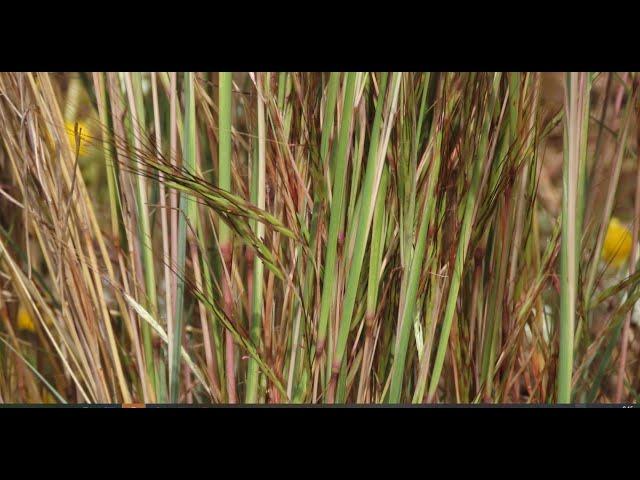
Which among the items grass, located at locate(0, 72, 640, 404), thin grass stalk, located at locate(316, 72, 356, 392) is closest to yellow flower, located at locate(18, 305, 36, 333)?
grass, located at locate(0, 72, 640, 404)

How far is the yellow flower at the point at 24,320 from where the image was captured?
134cm

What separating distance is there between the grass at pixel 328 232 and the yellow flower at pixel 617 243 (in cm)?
2

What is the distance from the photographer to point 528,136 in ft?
3.99

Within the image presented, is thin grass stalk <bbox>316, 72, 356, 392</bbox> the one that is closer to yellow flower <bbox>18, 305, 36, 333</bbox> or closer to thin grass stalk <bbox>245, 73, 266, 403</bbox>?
thin grass stalk <bbox>245, 73, 266, 403</bbox>

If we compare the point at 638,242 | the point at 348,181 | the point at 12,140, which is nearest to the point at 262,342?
the point at 348,181

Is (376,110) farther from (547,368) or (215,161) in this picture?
(547,368)

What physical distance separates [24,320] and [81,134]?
1.10 feet

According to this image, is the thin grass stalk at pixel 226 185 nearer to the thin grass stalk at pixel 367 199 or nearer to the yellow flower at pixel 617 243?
the thin grass stalk at pixel 367 199

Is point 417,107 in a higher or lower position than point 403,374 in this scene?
higher

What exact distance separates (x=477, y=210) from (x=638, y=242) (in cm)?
28

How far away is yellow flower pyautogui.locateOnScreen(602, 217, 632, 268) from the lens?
1.28 m

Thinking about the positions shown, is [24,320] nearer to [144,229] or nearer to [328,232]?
[144,229]

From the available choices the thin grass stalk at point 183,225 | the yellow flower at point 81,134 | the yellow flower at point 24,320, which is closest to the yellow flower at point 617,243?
the thin grass stalk at point 183,225

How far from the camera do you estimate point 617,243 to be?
1293 mm
